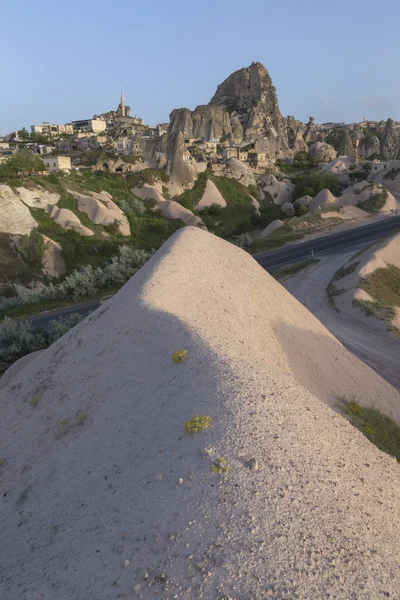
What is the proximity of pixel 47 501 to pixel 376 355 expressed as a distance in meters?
18.5

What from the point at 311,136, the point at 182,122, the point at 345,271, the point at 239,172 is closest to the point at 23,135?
the point at 182,122

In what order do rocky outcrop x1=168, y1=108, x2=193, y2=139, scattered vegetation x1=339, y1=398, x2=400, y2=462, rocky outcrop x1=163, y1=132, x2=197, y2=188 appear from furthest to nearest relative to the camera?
rocky outcrop x1=168, y1=108, x2=193, y2=139, rocky outcrop x1=163, y1=132, x2=197, y2=188, scattered vegetation x1=339, y1=398, x2=400, y2=462

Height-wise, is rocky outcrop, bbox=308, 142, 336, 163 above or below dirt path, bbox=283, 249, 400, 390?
above

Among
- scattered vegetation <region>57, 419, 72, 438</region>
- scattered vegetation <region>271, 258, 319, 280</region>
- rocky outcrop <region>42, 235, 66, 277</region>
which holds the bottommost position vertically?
rocky outcrop <region>42, 235, 66, 277</region>

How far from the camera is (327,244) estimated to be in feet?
149

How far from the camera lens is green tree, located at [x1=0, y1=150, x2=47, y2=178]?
50.8 metres

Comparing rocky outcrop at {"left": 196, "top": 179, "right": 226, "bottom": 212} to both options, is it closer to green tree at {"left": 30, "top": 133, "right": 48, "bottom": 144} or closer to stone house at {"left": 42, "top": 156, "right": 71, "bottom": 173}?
stone house at {"left": 42, "top": 156, "right": 71, "bottom": 173}

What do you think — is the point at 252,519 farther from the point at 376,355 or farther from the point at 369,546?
the point at 376,355

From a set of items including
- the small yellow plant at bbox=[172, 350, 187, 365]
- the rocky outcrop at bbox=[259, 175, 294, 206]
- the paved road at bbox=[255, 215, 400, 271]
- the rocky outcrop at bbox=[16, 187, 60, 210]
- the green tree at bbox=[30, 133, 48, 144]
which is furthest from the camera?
the green tree at bbox=[30, 133, 48, 144]

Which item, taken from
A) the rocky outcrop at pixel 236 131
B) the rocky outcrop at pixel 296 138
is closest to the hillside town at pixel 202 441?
the rocky outcrop at pixel 236 131

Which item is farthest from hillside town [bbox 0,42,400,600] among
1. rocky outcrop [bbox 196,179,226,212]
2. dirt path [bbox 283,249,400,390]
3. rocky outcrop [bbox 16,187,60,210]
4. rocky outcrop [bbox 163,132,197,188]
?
rocky outcrop [bbox 163,132,197,188]

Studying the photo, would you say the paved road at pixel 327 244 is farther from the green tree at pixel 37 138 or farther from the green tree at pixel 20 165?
the green tree at pixel 37 138

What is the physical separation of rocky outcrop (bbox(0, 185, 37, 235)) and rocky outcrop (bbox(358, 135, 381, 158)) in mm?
97406

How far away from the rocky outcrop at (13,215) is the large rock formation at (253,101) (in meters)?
78.5
